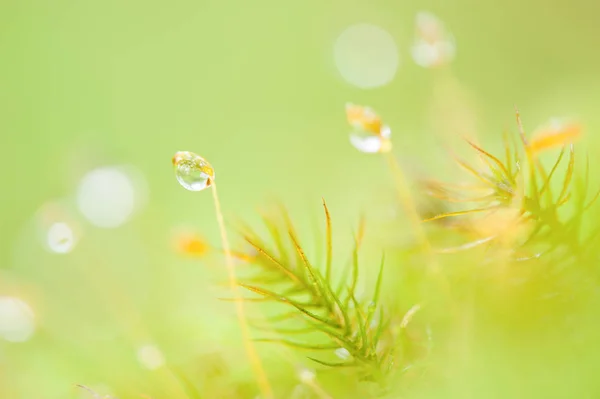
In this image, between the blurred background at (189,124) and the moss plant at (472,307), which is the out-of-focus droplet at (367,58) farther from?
the moss plant at (472,307)

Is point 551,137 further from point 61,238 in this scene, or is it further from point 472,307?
point 61,238

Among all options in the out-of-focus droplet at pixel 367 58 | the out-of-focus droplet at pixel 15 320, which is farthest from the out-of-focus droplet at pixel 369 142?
the out-of-focus droplet at pixel 367 58

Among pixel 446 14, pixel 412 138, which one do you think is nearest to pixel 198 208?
pixel 412 138

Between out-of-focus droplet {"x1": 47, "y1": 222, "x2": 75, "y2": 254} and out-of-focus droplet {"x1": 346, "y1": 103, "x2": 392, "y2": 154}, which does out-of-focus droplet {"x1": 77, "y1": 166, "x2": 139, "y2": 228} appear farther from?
out-of-focus droplet {"x1": 346, "y1": 103, "x2": 392, "y2": 154}

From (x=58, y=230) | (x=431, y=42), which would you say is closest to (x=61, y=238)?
(x=58, y=230)

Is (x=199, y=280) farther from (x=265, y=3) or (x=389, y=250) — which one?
(x=265, y=3)

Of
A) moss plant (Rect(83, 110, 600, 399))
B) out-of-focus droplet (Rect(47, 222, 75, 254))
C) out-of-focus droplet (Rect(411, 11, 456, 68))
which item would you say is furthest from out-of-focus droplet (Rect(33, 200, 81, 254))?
out-of-focus droplet (Rect(411, 11, 456, 68))
